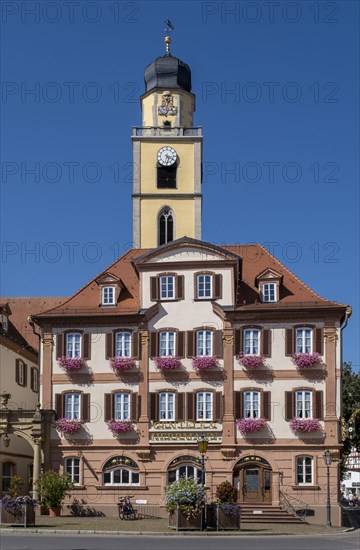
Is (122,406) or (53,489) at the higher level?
(122,406)

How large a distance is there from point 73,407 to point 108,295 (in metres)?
6.53

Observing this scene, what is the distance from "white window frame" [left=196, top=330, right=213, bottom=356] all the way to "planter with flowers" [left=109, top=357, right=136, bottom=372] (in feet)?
11.7

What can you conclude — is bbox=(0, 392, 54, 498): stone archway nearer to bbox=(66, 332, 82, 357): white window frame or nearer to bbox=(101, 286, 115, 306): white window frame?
bbox=(66, 332, 82, 357): white window frame

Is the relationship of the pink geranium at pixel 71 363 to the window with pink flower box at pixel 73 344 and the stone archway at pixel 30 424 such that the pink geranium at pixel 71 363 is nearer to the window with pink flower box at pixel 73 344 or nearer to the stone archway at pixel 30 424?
the window with pink flower box at pixel 73 344

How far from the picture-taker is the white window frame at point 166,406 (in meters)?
54.5

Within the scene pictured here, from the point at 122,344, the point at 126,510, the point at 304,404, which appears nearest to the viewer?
the point at 126,510

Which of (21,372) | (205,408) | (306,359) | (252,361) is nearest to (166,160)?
(21,372)

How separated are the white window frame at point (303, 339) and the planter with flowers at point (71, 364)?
11.4 metres

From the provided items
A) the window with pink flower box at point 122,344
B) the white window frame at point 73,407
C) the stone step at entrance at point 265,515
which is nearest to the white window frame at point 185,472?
the stone step at entrance at point 265,515

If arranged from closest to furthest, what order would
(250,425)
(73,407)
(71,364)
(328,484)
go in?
(328,484) → (250,425) → (73,407) → (71,364)

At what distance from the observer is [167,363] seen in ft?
179

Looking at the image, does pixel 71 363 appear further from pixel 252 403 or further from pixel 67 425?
pixel 252 403

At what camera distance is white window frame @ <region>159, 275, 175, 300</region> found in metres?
55.9
